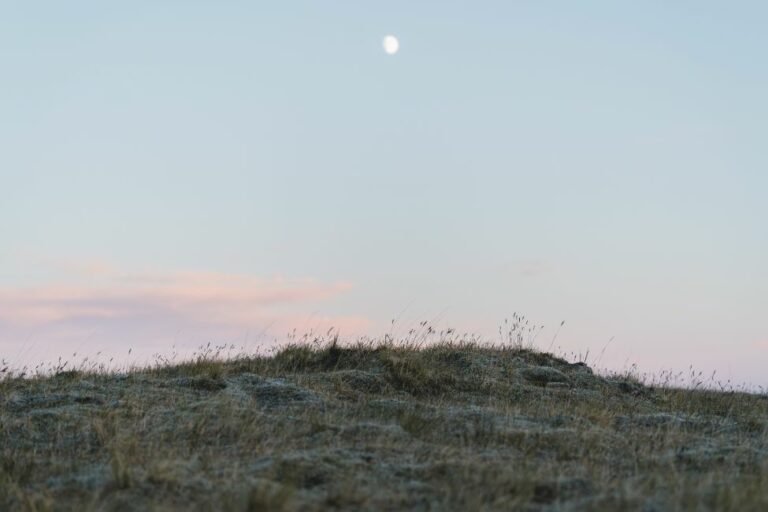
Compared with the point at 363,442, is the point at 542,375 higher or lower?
higher

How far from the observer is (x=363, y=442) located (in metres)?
9.48

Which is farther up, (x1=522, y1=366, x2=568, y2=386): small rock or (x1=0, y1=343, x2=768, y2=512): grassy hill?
(x1=522, y1=366, x2=568, y2=386): small rock

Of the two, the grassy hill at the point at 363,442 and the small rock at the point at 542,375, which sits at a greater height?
the small rock at the point at 542,375

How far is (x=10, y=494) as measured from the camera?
8.12 m

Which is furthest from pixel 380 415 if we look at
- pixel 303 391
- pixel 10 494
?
pixel 10 494

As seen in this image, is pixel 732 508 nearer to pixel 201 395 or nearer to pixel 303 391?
pixel 303 391

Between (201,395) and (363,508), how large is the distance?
6725 millimetres

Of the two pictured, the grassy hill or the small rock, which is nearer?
the grassy hill

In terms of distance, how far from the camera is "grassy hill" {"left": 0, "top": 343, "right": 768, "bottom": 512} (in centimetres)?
742

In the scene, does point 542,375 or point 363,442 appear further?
point 542,375

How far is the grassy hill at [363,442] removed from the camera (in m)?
7.42

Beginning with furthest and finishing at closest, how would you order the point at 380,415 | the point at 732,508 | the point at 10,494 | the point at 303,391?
the point at 303,391 < the point at 380,415 < the point at 10,494 < the point at 732,508

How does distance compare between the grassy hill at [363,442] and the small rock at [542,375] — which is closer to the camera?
the grassy hill at [363,442]

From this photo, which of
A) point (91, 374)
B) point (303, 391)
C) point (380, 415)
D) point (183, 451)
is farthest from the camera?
point (91, 374)
